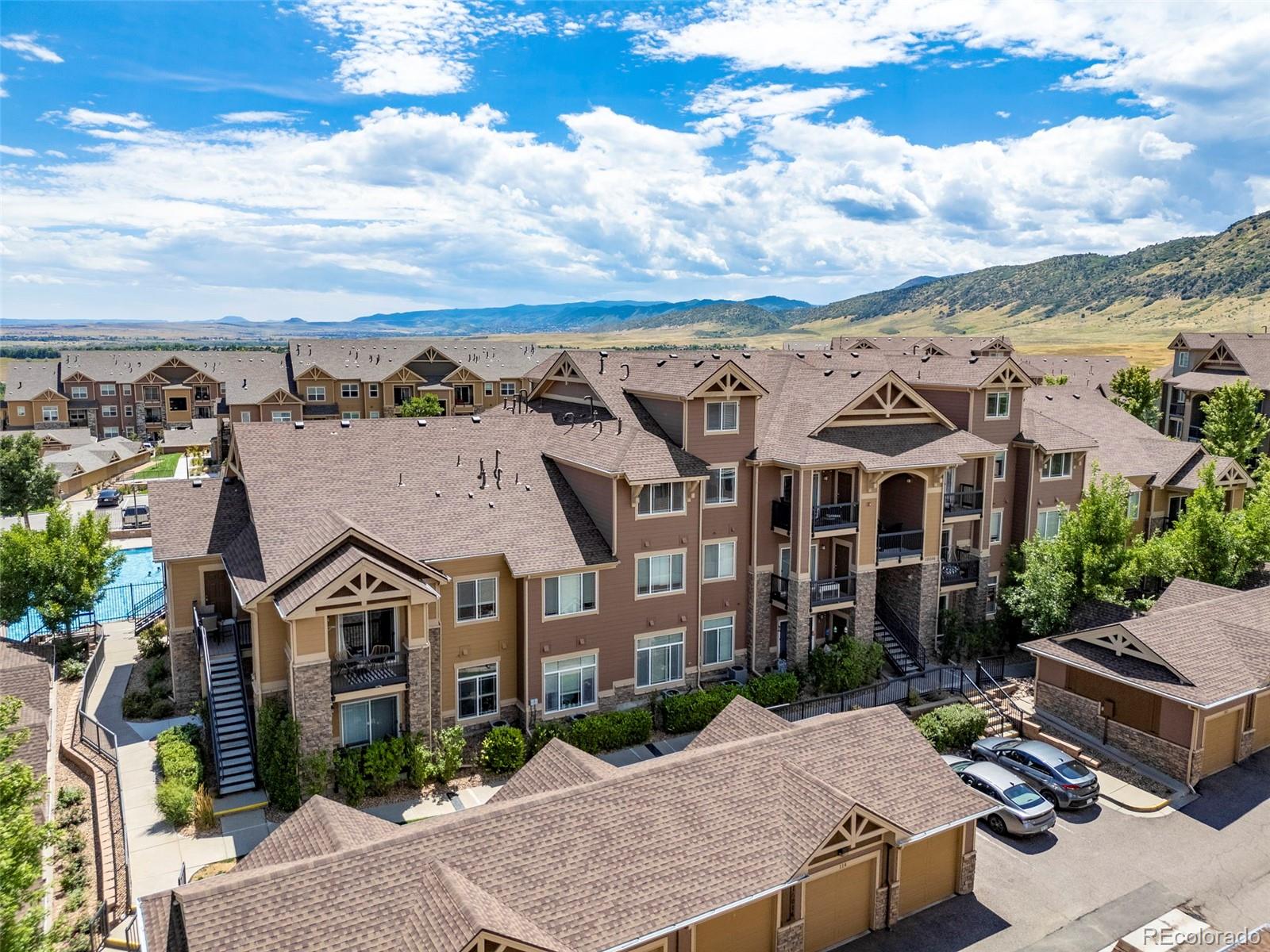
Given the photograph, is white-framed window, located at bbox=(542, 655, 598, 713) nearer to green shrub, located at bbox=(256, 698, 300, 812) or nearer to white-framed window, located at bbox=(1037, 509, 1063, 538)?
green shrub, located at bbox=(256, 698, 300, 812)

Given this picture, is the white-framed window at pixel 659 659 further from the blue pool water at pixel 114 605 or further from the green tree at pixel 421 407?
the green tree at pixel 421 407

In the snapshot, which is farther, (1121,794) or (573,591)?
(573,591)

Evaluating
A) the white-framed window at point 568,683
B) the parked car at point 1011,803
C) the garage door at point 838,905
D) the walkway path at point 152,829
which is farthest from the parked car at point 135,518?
the parked car at point 1011,803

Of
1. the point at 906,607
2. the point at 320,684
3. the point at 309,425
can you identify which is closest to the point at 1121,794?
the point at 906,607

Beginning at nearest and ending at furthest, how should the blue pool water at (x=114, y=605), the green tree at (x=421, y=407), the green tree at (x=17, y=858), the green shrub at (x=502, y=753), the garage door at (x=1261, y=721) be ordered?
the green tree at (x=17, y=858) < the green shrub at (x=502, y=753) < the garage door at (x=1261, y=721) < the blue pool water at (x=114, y=605) < the green tree at (x=421, y=407)

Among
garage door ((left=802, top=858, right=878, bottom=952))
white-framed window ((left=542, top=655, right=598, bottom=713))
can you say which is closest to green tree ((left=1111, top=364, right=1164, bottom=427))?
white-framed window ((left=542, top=655, right=598, bottom=713))

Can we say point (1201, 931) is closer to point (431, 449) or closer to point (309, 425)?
point (431, 449)
